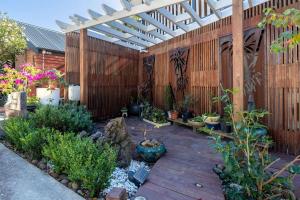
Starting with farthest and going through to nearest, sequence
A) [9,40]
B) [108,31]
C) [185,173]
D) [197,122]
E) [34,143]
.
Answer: [9,40] < [108,31] < [197,122] < [34,143] < [185,173]

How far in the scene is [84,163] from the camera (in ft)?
8.97

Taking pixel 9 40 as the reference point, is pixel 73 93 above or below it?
below

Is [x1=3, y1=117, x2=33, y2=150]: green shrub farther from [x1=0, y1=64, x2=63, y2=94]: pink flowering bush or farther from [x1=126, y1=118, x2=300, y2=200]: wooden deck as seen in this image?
[x1=126, y1=118, x2=300, y2=200]: wooden deck

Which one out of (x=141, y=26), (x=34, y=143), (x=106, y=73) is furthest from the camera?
(x=106, y=73)

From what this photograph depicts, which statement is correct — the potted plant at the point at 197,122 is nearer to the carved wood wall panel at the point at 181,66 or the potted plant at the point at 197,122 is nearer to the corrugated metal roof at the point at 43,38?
the carved wood wall panel at the point at 181,66

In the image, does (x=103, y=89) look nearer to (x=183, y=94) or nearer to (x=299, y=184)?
(x=183, y=94)

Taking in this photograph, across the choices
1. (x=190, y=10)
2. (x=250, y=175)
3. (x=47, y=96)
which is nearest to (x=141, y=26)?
(x=190, y=10)

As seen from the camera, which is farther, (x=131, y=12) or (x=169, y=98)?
(x=169, y=98)

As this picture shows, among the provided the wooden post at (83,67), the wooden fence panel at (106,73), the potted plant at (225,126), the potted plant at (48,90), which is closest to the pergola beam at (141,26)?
the wooden post at (83,67)

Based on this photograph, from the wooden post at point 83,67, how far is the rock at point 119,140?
258 centimetres

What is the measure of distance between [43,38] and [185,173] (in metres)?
11.8

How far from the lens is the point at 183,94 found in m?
6.63

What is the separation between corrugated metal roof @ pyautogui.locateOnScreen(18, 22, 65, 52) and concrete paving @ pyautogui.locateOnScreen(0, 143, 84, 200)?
8.79 meters

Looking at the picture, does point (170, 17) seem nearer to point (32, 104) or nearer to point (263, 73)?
point (263, 73)
